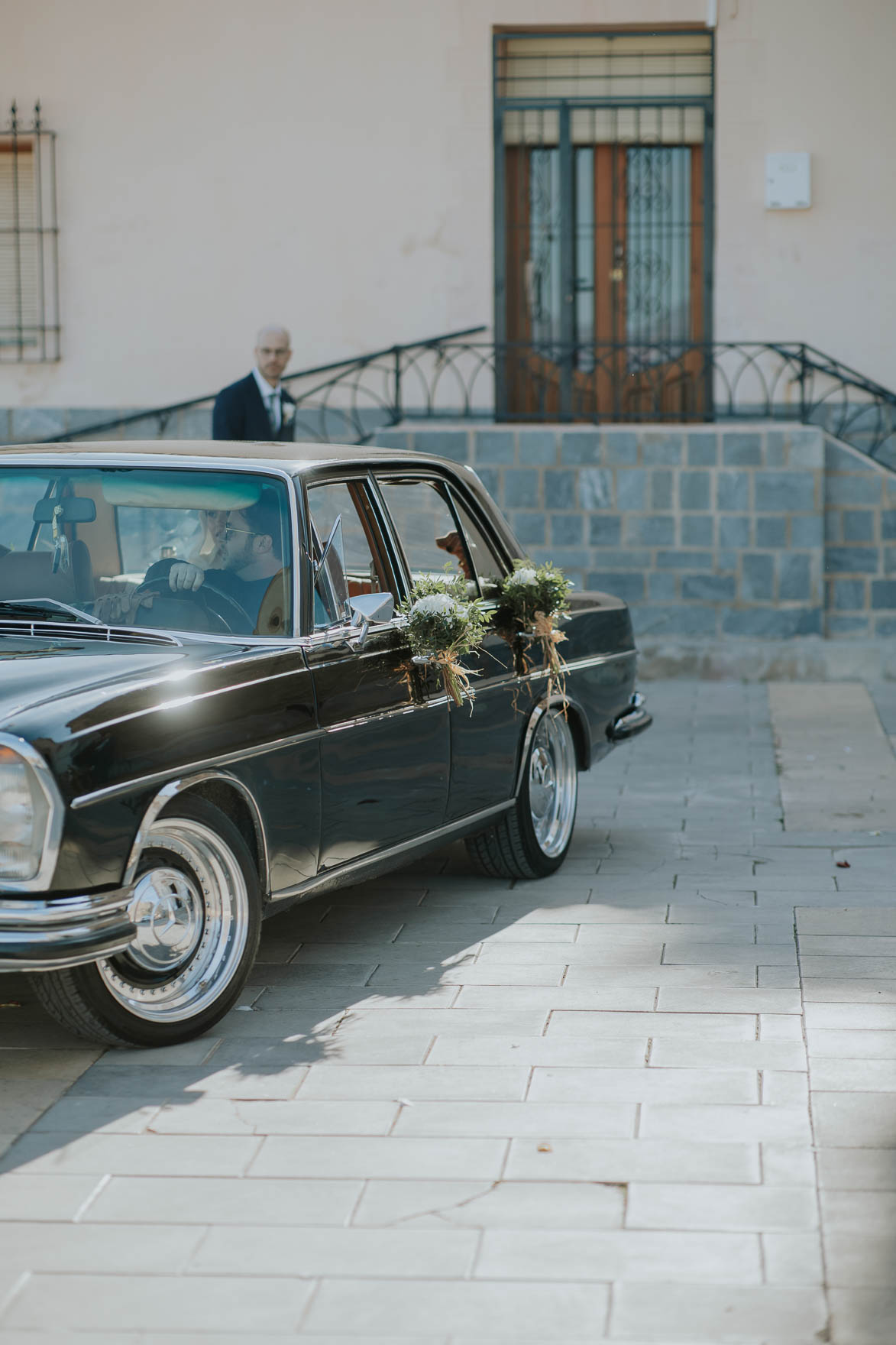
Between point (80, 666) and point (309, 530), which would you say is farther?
point (309, 530)

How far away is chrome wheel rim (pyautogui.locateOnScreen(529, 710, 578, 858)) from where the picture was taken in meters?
6.67

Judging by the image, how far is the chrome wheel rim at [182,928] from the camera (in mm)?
4461

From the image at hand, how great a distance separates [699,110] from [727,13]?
0.73 m

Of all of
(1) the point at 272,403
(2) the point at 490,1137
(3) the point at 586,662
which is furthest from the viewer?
(1) the point at 272,403

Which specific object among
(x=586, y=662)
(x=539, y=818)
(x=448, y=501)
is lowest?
(x=539, y=818)

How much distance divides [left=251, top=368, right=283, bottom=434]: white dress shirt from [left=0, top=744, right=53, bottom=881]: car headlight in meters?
5.43

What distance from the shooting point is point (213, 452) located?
214 inches

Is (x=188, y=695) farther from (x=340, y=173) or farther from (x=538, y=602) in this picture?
(x=340, y=173)

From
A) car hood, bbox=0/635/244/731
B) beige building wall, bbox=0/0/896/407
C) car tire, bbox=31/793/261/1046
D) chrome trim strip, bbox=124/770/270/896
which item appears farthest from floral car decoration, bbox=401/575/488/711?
beige building wall, bbox=0/0/896/407

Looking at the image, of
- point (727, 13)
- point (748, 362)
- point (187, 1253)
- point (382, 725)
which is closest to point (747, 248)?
point (748, 362)

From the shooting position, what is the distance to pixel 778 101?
12891 millimetres

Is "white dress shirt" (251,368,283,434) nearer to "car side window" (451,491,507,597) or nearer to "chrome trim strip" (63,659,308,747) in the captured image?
"car side window" (451,491,507,597)

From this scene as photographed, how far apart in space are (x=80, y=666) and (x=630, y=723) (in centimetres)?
349

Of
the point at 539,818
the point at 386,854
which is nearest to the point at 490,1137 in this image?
the point at 386,854
